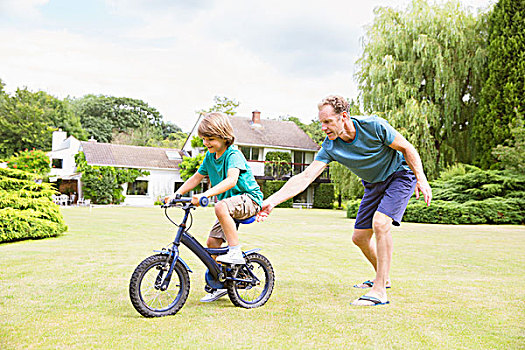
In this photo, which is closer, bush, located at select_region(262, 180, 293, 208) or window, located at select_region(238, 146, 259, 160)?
bush, located at select_region(262, 180, 293, 208)

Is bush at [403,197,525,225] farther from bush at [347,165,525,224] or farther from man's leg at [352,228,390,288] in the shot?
man's leg at [352,228,390,288]

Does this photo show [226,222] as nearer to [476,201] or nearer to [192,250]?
[192,250]

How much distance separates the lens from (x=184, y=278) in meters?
3.86

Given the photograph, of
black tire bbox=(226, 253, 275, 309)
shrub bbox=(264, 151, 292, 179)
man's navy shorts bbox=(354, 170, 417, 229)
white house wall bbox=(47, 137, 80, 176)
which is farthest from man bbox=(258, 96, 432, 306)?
white house wall bbox=(47, 137, 80, 176)

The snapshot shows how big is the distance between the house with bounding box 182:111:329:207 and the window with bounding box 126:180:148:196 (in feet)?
19.1

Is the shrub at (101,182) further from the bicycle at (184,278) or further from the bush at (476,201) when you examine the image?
the bicycle at (184,278)

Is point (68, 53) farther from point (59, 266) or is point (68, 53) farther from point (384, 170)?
point (384, 170)

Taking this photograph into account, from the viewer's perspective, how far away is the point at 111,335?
3119 mm

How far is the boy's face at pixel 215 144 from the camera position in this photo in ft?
13.2

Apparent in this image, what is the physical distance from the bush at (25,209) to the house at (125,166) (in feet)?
88.5

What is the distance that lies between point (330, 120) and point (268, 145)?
3725 centimetres

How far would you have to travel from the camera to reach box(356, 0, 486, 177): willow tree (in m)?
23.4

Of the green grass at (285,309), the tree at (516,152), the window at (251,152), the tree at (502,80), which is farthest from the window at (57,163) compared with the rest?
the green grass at (285,309)

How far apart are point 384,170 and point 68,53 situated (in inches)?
1697
